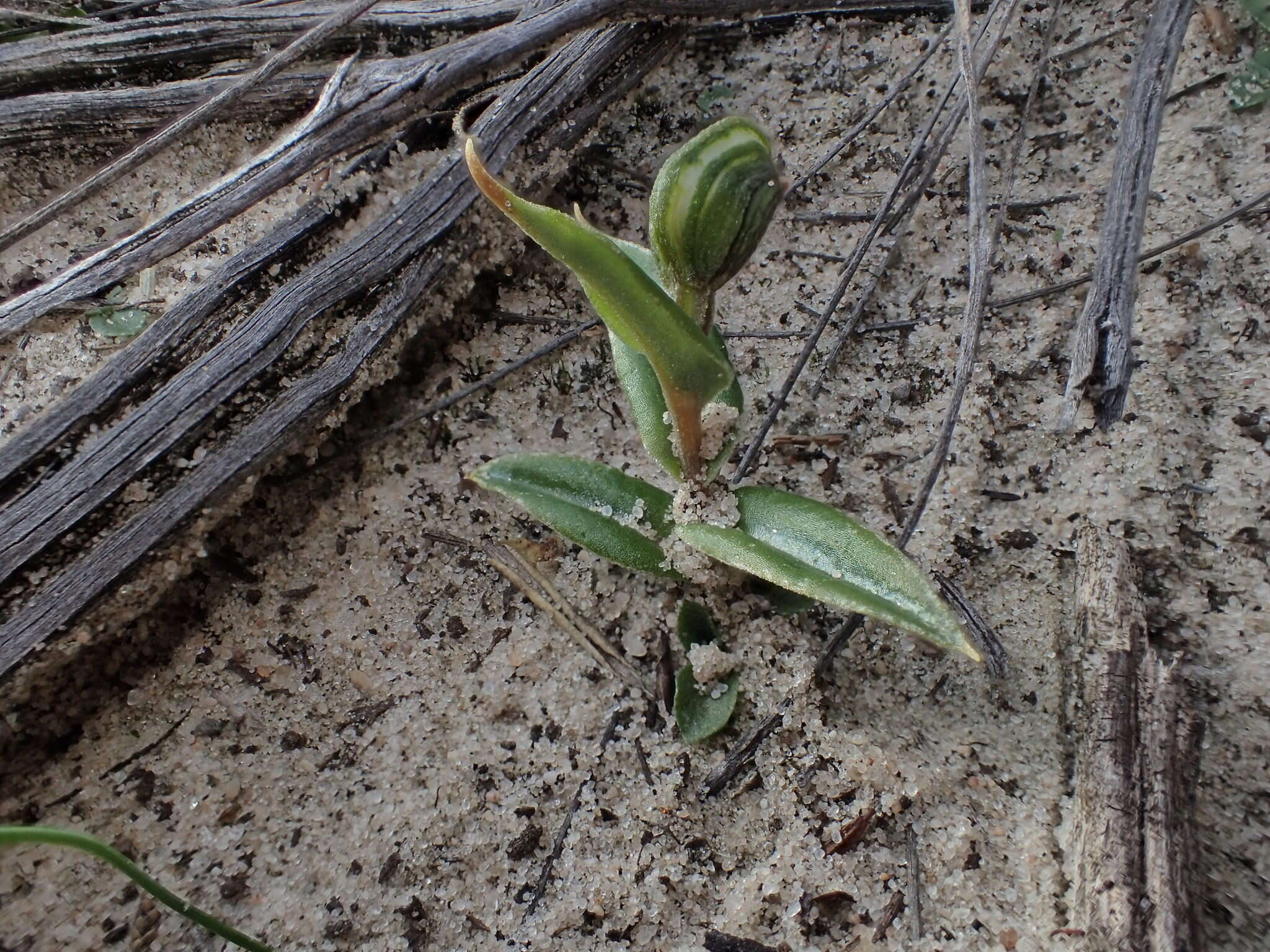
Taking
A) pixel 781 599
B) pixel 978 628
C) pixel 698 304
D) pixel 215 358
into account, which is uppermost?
pixel 215 358

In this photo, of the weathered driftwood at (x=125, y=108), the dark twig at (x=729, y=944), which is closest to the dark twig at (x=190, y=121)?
the weathered driftwood at (x=125, y=108)

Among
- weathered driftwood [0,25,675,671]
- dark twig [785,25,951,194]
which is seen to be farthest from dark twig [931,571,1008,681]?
weathered driftwood [0,25,675,671]

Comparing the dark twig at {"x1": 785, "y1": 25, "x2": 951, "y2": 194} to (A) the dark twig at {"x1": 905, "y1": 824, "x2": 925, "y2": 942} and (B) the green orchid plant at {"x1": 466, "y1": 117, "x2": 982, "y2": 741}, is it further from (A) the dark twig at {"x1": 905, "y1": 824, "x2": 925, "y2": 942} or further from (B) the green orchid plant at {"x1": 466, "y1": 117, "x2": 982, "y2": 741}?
(A) the dark twig at {"x1": 905, "y1": 824, "x2": 925, "y2": 942}

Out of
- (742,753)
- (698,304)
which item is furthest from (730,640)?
(698,304)

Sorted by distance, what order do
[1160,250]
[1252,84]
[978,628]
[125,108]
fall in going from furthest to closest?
[125,108], [1252,84], [1160,250], [978,628]

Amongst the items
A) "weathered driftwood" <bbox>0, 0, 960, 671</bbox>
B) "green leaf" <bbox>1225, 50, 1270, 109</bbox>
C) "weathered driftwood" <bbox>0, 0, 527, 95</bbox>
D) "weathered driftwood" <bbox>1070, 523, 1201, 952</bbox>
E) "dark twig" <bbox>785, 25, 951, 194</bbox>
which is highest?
"weathered driftwood" <bbox>0, 0, 527, 95</bbox>

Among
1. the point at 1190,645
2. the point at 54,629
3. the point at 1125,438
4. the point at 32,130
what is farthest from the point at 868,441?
the point at 32,130

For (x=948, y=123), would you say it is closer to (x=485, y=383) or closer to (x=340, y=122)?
(x=485, y=383)
